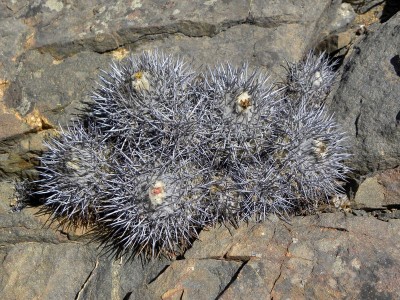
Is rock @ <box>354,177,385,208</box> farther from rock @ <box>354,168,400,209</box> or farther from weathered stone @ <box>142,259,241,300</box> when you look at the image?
weathered stone @ <box>142,259,241,300</box>

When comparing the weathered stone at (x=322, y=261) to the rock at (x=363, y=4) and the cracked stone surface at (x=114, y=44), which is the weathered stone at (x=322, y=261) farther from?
the rock at (x=363, y=4)

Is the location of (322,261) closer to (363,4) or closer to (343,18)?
(343,18)

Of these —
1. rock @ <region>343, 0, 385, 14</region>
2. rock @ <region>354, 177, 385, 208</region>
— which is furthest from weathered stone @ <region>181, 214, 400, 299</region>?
rock @ <region>343, 0, 385, 14</region>

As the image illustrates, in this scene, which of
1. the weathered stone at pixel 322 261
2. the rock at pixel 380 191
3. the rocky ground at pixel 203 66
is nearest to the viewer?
the weathered stone at pixel 322 261

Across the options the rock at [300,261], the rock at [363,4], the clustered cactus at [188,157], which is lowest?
the rock at [300,261]

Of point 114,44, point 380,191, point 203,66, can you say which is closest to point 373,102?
point 380,191

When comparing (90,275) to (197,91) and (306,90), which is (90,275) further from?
(306,90)

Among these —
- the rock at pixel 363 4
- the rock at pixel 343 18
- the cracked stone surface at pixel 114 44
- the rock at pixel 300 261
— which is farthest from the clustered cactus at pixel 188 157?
the rock at pixel 363 4
